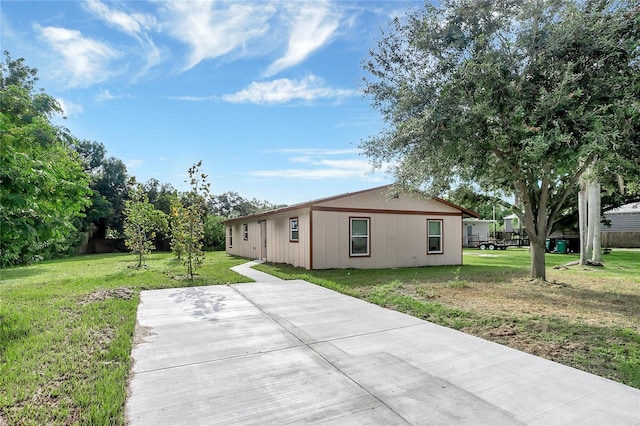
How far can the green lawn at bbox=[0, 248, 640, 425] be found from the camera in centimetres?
298

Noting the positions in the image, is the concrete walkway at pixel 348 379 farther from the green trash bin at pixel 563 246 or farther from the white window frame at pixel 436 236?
the green trash bin at pixel 563 246

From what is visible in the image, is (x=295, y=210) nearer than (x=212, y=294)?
No

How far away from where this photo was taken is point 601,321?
5.53m

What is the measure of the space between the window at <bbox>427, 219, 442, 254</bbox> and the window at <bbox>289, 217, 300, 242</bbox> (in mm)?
5480

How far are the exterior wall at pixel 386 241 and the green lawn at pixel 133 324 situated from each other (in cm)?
242

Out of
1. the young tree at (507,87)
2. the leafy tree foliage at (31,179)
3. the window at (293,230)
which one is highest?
the young tree at (507,87)

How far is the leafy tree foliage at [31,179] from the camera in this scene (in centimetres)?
441

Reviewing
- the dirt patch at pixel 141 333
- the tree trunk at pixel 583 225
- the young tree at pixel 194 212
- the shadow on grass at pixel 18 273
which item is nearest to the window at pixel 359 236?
the young tree at pixel 194 212

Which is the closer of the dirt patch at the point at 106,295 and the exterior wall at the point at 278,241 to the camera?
the dirt patch at the point at 106,295

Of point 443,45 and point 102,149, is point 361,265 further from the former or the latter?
point 102,149

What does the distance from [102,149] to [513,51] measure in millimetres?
36333

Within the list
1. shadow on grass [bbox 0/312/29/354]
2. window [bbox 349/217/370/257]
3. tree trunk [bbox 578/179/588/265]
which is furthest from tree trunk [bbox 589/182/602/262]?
shadow on grass [bbox 0/312/29/354]

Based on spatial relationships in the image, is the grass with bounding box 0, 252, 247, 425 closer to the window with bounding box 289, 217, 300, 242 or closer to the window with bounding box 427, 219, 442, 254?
the window with bounding box 289, 217, 300, 242

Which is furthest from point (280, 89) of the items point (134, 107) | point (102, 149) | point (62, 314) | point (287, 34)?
point (102, 149)
